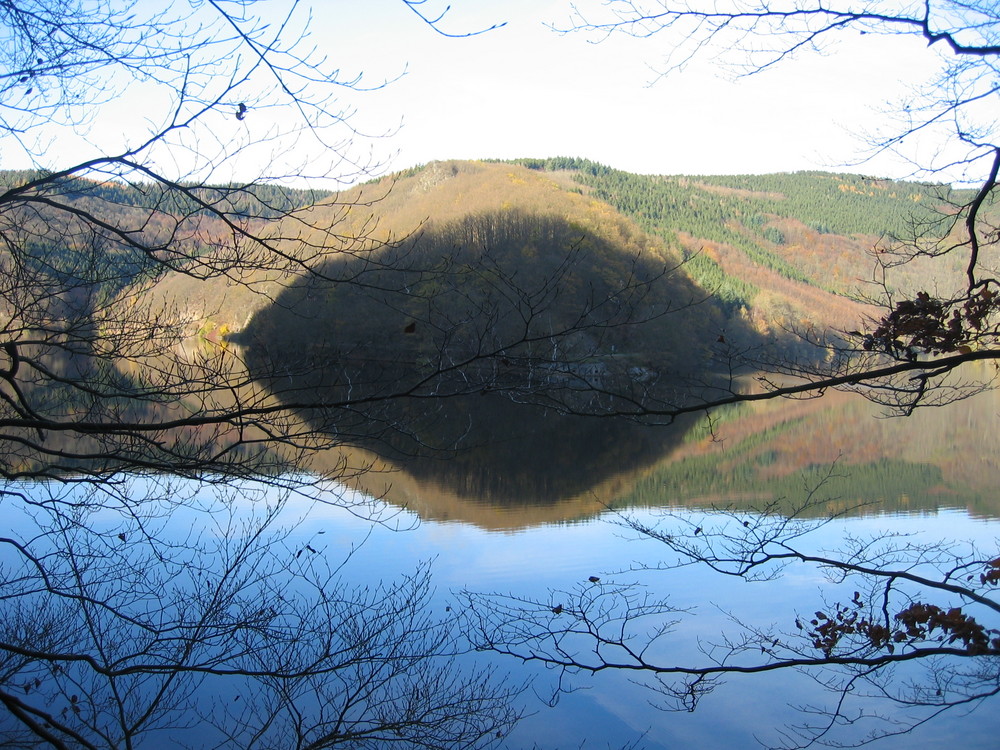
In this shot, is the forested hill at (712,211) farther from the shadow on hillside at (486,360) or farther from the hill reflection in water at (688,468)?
the hill reflection in water at (688,468)

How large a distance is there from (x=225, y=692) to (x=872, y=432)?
1637cm

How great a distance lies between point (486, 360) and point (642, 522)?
22.8 ft

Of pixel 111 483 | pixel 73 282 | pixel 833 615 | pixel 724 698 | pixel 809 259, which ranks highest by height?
pixel 809 259

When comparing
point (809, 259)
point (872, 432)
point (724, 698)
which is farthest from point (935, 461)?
point (809, 259)

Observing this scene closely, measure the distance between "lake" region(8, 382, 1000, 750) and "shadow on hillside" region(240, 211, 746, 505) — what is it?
18 cm

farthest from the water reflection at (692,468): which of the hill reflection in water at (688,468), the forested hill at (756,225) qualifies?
the forested hill at (756,225)

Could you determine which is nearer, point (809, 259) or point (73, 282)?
point (73, 282)

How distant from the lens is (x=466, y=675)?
5.83 meters

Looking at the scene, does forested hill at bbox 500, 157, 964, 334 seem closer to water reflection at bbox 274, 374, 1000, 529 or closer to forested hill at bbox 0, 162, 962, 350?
forested hill at bbox 0, 162, 962, 350

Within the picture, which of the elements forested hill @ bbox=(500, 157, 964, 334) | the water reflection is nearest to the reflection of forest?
the water reflection

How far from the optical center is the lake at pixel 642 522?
18.1 feet

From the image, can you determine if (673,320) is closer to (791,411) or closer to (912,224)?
(791,411)

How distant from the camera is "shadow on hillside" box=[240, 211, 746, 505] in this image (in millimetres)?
2719

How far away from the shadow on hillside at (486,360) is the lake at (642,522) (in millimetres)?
180
